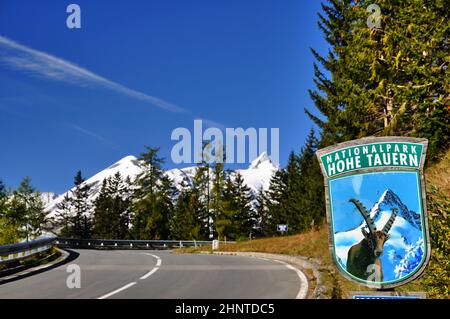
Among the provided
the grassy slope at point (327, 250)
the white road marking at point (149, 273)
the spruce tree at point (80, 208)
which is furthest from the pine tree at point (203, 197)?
the white road marking at point (149, 273)

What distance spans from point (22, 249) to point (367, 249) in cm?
1493

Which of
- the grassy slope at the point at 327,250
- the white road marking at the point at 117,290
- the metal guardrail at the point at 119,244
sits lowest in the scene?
the metal guardrail at the point at 119,244

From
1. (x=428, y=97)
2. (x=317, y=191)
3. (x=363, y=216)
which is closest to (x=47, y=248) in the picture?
(x=428, y=97)

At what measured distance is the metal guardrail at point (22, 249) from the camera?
1551 cm

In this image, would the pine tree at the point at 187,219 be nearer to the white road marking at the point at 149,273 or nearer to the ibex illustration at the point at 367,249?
the white road marking at the point at 149,273

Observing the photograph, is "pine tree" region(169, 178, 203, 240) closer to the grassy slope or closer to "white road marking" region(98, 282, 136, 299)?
the grassy slope

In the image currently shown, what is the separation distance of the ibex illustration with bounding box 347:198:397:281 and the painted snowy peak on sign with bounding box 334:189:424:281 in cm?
5

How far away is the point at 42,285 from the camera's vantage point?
468 inches

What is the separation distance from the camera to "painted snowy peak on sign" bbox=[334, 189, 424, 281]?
587 centimetres

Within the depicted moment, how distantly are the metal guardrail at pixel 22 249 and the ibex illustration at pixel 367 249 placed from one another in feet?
42.0

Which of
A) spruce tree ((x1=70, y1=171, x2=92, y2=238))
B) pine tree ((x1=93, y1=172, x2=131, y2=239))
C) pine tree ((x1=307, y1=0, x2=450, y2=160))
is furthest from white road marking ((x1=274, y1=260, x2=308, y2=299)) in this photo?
spruce tree ((x1=70, y1=171, x2=92, y2=238))

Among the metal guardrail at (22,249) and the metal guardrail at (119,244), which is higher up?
the metal guardrail at (22,249)

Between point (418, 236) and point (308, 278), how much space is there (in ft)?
24.4
